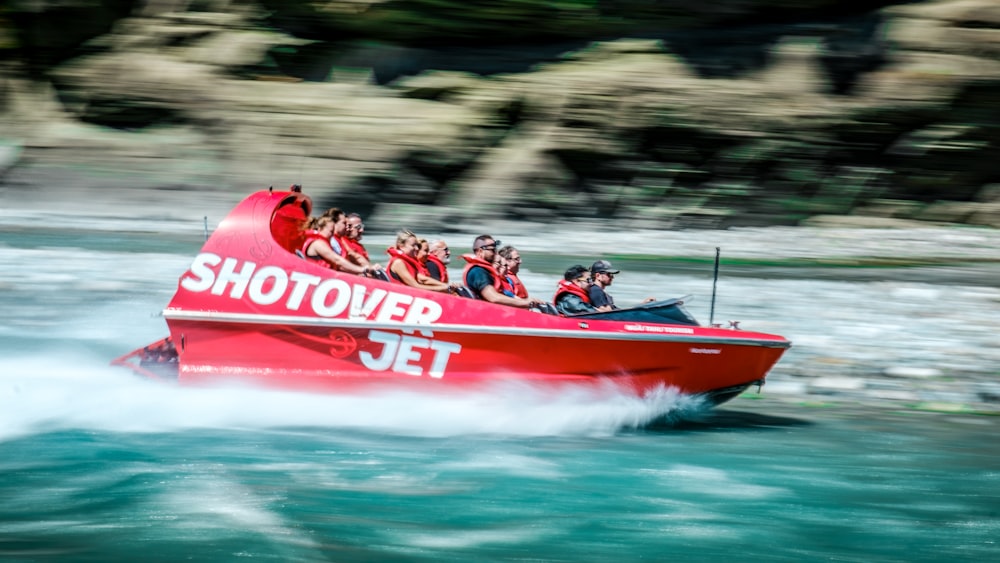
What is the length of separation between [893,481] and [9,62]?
23.0 metres

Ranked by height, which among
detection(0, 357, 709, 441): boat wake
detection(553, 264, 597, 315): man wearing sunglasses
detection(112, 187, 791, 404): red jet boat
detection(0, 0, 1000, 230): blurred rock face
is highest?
detection(0, 0, 1000, 230): blurred rock face

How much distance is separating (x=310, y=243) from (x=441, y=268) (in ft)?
3.74

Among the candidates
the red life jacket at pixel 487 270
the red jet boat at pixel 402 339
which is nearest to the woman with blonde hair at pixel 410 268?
the red life jacket at pixel 487 270

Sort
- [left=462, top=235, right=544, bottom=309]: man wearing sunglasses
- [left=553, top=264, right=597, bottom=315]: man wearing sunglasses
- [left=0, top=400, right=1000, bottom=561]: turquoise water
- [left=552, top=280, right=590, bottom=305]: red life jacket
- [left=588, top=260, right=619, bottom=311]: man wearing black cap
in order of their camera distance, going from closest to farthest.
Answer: [left=0, top=400, right=1000, bottom=561]: turquoise water, [left=462, top=235, right=544, bottom=309]: man wearing sunglasses, [left=553, top=264, right=597, bottom=315]: man wearing sunglasses, [left=552, top=280, right=590, bottom=305]: red life jacket, [left=588, top=260, right=619, bottom=311]: man wearing black cap

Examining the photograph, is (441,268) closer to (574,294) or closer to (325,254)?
(325,254)

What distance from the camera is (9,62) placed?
24125 millimetres

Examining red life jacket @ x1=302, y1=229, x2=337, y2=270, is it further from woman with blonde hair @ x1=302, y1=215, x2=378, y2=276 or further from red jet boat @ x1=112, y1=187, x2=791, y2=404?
red jet boat @ x1=112, y1=187, x2=791, y2=404

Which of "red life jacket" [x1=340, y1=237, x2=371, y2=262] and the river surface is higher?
"red life jacket" [x1=340, y1=237, x2=371, y2=262]

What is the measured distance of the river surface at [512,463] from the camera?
583 centimetres

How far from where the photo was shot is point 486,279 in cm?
845

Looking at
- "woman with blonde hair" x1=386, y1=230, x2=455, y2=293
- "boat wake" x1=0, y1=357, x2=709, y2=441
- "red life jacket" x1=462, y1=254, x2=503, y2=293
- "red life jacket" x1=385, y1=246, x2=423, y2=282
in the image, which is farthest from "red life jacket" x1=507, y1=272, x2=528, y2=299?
"boat wake" x1=0, y1=357, x2=709, y2=441

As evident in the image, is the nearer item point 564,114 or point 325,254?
point 325,254

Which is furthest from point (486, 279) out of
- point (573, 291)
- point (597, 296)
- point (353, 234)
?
point (353, 234)

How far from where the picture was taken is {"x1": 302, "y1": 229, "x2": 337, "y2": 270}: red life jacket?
8359 mm
